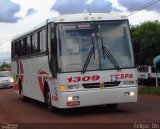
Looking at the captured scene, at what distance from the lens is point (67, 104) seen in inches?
571

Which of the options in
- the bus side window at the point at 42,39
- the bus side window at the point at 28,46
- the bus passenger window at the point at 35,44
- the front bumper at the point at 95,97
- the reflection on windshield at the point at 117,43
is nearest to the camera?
the front bumper at the point at 95,97

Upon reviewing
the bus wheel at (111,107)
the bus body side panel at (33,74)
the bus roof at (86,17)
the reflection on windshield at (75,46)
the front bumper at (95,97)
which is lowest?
the bus wheel at (111,107)

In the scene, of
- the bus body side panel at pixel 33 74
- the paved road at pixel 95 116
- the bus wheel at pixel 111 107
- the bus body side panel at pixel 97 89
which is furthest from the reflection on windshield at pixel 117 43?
the bus body side panel at pixel 33 74

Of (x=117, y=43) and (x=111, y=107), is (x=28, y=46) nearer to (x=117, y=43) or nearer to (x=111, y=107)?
(x=111, y=107)

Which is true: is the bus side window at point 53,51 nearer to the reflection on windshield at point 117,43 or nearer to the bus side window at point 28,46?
the reflection on windshield at point 117,43

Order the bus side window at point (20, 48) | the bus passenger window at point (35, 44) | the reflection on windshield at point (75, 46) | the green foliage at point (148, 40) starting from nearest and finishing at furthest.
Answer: the reflection on windshield at point (75, 46)
the bus passenger window at point (35, 44)
the bus side window at point (20, 48)
the green foliage at point (148, 40)

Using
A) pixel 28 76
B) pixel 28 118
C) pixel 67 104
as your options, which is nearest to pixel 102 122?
pixel 67 104

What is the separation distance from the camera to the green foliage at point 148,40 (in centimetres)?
5938

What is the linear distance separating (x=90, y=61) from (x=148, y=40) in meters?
46.9

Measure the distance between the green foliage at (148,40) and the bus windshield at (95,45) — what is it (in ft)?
142

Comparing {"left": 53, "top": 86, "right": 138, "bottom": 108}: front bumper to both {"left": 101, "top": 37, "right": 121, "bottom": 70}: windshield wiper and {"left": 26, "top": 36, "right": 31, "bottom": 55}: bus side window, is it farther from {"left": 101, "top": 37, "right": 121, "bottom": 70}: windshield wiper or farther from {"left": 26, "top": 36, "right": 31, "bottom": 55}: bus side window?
{"left": 26, "top": 36, "right": 31, "bottom": 55}: bus side window

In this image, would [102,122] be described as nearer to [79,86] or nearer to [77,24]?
[79,86]

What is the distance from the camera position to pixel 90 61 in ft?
48.4

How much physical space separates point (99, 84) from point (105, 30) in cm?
177
